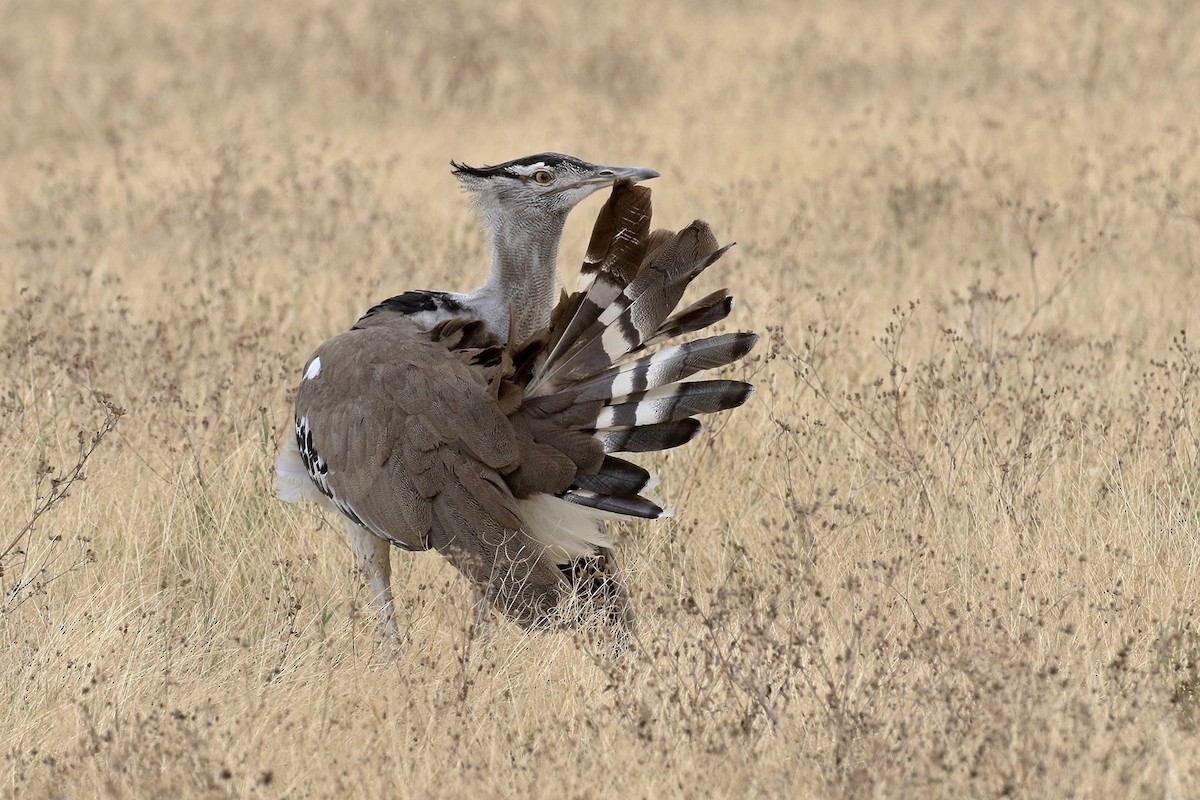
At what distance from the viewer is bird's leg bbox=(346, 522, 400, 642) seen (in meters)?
3.91

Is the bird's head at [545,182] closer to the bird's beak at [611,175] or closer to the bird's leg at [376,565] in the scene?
the bird's beak at [611,175]

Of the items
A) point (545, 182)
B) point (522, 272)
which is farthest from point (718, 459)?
point (545, 182)

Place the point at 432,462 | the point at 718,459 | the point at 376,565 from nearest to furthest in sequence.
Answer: the point at 432,462
the point at 376,565
the point at 718,459

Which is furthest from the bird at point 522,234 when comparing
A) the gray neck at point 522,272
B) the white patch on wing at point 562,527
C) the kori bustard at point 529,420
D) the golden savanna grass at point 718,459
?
the golden savanna grass at point 718,459

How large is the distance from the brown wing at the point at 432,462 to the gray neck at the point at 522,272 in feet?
1.17

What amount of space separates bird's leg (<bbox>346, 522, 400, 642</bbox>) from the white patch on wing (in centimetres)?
42

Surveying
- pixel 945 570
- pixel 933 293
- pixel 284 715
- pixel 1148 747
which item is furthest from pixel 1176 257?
pixel 284 715

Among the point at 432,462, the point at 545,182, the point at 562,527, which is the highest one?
the point at 545,182

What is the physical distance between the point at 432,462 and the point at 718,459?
151 cm

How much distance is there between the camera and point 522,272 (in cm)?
418

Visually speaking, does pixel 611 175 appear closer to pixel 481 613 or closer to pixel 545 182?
pixel 545 182

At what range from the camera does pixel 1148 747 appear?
296cm

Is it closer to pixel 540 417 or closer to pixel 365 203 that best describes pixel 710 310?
pixel 540 417

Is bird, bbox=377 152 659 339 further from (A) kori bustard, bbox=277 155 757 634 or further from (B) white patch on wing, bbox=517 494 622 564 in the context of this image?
(B) white patch on wing, bbox=517 494 622 564
